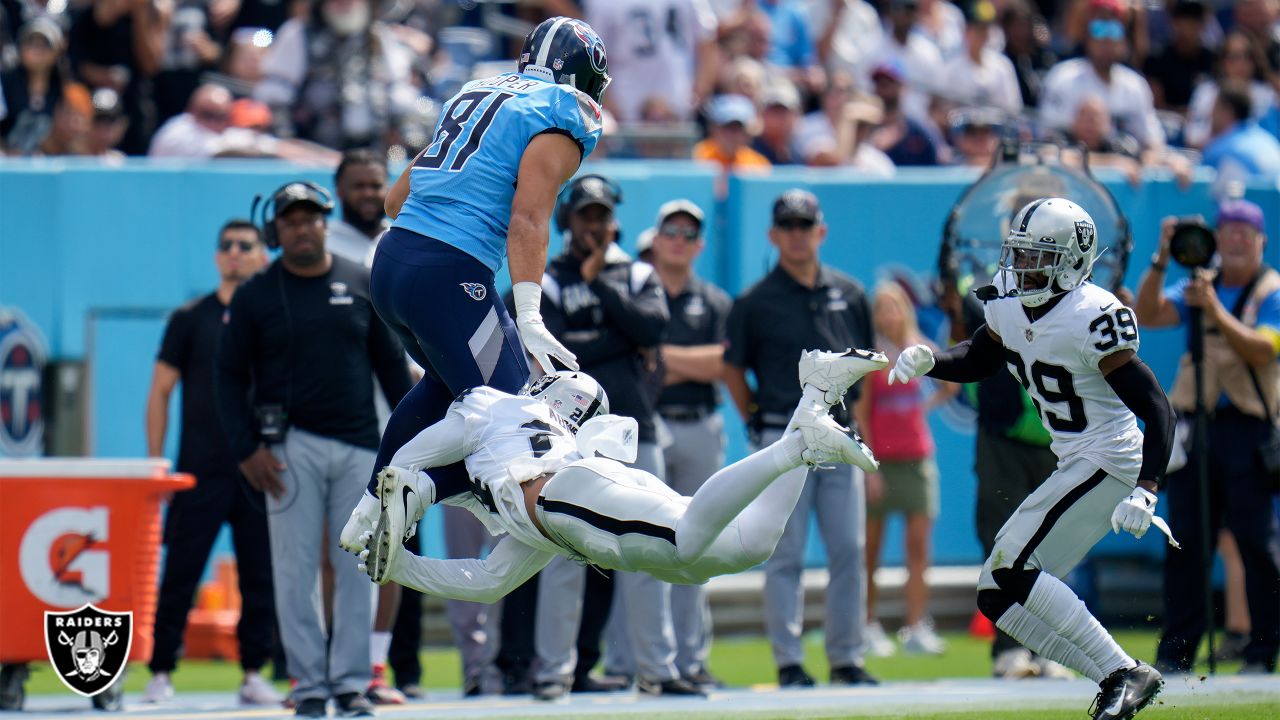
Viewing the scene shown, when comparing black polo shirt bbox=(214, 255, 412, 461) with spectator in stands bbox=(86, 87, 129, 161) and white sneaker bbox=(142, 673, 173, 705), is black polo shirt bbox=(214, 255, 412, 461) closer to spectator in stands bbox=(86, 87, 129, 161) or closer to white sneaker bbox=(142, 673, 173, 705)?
white sneaker bbox=(142, 673, 173, 705)

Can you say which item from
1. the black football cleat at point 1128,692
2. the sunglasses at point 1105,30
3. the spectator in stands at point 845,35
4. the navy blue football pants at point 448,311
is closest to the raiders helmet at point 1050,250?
the black football cleat at point 1128,692

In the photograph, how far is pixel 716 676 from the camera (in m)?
9.98

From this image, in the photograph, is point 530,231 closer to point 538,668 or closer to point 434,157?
point 434,157

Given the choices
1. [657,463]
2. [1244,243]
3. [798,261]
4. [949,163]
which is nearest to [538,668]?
[657,463]

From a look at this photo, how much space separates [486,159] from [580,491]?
48.5 inches

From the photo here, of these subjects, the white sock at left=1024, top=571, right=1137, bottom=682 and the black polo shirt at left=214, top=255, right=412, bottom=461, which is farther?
the black polo shirt at left=214, top=255, right=412, bottom=461

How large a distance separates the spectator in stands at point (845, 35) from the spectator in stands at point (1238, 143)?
9.82 ft

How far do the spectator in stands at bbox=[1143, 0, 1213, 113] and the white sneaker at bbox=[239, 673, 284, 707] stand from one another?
10.0 metres

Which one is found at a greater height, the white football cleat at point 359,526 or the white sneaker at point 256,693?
the white football cleat at point 359,526

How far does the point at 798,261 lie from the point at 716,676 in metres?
2.31

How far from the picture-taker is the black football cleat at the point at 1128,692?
21.6ft

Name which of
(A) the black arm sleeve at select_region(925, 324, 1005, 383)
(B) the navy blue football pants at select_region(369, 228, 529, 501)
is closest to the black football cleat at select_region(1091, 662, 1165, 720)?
(A) the black arm sleeve at select_region(925, 324, 1005, 383)

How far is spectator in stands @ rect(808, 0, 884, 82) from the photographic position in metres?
15.0

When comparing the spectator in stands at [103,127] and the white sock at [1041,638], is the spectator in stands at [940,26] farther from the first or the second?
the white sock at [1041,638]
